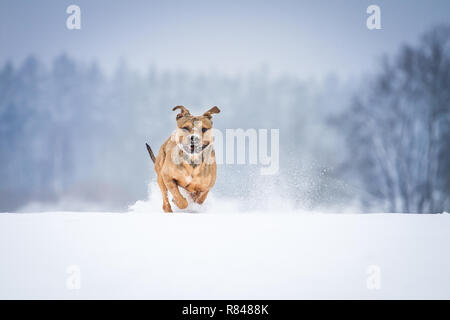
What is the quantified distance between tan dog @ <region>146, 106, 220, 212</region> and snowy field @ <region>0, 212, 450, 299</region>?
94 cm

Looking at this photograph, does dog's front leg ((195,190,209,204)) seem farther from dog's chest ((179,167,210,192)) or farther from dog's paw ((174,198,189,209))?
dog's paw ((174,198,189,209))

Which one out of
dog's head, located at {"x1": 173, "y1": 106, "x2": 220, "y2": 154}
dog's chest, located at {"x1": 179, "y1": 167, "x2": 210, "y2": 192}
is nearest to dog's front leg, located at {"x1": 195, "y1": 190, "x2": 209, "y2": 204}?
dog's chest, located at {"x1": 179, "y1": 167, "x2": 210, "y2": 192}

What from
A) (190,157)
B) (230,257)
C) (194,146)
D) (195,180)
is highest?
(194,146)

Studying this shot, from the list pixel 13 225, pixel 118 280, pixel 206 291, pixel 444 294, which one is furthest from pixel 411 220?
pixel 13 225

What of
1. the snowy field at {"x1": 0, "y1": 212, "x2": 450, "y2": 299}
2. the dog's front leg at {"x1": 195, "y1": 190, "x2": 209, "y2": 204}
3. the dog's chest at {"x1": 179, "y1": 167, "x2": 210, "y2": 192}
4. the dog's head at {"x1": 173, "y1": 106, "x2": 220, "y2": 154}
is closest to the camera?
the snowy field at {"x1": 0, "y1": 212, "x2": 450, "y2": 299}

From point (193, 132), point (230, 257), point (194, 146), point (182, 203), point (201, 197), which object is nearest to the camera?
point (230, 257)

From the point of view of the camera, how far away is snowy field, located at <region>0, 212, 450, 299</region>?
193 cm

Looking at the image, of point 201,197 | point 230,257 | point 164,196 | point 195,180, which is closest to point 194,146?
point 195,180

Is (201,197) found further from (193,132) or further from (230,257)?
(230,257)

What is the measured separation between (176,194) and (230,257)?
201cm

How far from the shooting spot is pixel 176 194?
427cm

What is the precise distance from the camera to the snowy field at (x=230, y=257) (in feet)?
6.33

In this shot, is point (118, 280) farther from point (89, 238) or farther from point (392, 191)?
point (392, 191)

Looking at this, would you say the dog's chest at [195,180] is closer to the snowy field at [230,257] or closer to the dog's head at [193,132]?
the dog's head at [193,132]
